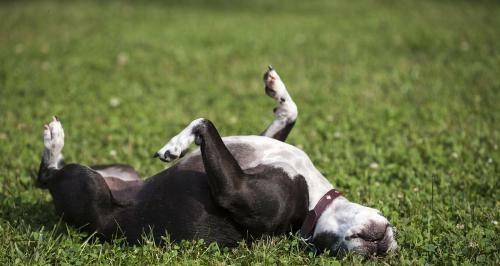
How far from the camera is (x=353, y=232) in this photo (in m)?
3.03

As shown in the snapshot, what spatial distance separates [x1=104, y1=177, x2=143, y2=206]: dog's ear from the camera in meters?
3.57

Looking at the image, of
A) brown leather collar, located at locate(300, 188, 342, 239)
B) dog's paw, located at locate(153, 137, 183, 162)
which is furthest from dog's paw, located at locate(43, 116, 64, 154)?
brown leather collar, located at locate(300, 188, 342, 239)

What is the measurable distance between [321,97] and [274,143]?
2.96m

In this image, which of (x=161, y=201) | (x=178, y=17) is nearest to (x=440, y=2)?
(x=178, y=17)

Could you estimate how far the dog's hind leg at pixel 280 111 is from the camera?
13.7 ft

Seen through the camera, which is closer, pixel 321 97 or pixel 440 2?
pixel 321 97

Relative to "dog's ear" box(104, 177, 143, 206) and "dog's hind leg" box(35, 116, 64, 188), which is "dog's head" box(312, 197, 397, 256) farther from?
"dog's hind leg" box(35, 116, 64, 188)

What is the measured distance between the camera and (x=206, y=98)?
22.0 ft

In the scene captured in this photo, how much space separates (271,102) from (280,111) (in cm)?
232

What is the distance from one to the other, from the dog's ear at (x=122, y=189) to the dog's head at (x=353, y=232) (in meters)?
1.18

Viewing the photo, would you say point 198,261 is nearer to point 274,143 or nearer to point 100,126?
point 274,143

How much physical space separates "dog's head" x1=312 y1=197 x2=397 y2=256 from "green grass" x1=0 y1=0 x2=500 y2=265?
83 mm

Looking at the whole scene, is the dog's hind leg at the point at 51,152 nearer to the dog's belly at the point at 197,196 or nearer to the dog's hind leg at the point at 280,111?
the dog's belly at the point at 197,196

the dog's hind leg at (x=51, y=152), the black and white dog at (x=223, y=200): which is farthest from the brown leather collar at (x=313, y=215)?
the dog's hind leg at (x=51, y=152)
